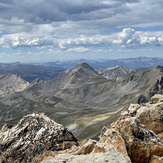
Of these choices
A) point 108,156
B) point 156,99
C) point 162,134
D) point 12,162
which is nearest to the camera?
point 108,156

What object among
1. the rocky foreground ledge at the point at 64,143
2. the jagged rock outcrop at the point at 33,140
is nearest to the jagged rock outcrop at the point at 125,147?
the rocky foreground ledge at the point at 64,143

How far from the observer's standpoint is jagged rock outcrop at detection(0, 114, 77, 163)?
20406 millimetres

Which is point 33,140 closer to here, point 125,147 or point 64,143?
point 64,143

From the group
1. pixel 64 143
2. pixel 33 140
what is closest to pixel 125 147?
pixel 64 143

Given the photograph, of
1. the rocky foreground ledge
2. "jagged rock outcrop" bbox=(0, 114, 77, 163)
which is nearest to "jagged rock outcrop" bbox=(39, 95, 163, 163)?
the rocky foreground ledge

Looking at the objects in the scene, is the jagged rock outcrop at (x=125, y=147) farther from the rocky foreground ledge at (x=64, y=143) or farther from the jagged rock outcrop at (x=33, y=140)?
the jagged rock outcrop at (x=33, y=140)

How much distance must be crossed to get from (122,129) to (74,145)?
334cm

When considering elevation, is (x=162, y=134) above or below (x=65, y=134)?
below

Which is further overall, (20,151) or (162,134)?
(162,134)

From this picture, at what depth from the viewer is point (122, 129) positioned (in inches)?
829

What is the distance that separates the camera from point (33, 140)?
2097 centimetres

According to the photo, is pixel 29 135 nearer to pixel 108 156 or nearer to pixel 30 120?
pixel 30 120

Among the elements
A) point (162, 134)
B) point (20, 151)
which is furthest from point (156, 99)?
point (20, 151)

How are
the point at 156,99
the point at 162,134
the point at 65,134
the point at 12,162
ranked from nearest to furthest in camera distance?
1. the point at 12,162
2. the point at 65,134
3. the point at 162,134
4. the point at 156,99
